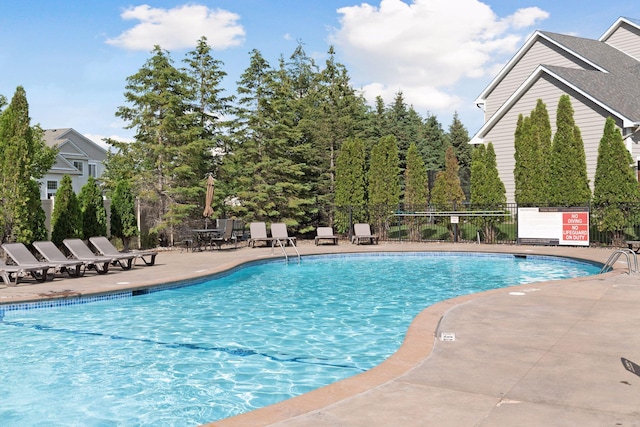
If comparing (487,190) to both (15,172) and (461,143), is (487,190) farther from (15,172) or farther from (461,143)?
(461,143)

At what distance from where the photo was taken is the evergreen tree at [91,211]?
1917 cm

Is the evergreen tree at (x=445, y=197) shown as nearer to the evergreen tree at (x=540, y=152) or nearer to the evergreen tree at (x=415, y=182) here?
the evergreen tree at (x=415, y=182)

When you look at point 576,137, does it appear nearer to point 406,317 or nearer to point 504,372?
point 406,317

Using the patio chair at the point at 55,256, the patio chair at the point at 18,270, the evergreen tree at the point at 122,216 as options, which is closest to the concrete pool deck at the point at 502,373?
the patio chair at the point at 18,270

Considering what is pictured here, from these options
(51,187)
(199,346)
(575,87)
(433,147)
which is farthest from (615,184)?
(51,187)

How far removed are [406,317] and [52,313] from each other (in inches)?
249

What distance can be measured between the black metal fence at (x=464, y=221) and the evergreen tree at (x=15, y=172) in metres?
14.3

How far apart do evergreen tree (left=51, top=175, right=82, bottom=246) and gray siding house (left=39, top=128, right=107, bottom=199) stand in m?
27.7

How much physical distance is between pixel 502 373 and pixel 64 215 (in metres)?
15.5

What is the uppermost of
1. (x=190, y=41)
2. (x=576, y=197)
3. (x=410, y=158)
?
(x=190, y=41)

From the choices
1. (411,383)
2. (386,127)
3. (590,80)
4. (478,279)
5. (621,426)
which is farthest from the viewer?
(386,127)

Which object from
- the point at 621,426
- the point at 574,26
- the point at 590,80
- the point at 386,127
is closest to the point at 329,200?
the point at 590,80

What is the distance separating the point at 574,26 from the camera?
32750mm

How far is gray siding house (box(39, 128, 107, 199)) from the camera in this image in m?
49.0
